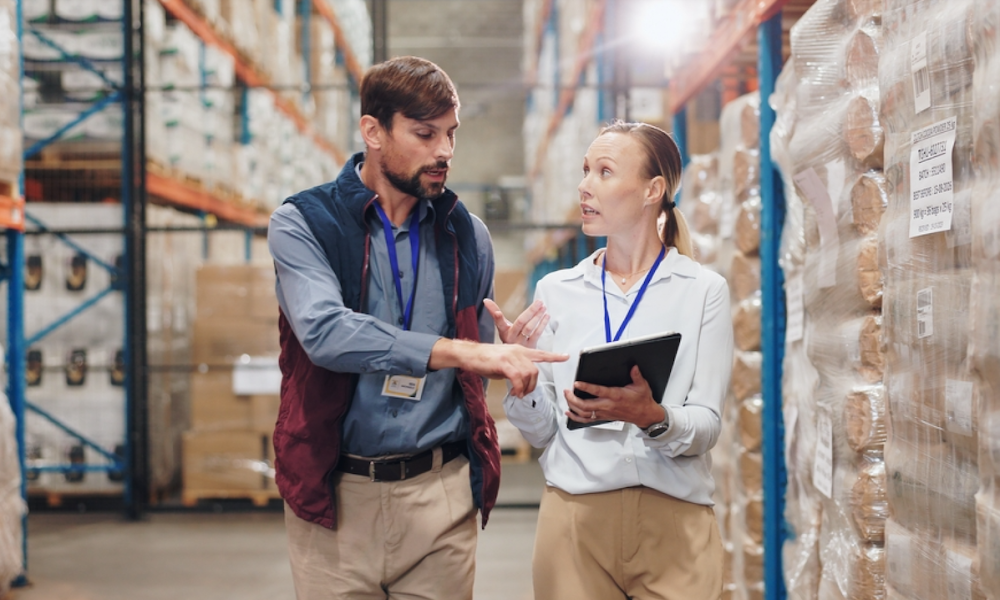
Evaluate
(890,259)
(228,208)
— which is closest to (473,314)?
(890,259)

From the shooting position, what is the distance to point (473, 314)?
202 cm

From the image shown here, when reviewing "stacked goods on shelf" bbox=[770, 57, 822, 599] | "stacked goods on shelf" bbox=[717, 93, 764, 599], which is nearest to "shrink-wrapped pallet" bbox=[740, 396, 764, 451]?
"stacked goods on shelf" bbox=[717, 93, 764, 599]

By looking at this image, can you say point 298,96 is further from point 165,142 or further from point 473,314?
point 473,314

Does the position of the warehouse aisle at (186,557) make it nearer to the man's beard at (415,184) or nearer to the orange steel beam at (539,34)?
the man's beard at (415,184)

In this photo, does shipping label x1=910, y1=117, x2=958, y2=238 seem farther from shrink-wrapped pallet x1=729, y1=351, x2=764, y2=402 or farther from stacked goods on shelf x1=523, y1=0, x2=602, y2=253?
stacked goods on shelf x1=523, y1=0, x2=602, y2=253

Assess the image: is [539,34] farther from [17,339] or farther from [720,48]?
[17,339]

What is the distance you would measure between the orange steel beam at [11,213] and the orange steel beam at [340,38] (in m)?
5.31

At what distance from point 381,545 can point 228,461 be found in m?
4.69

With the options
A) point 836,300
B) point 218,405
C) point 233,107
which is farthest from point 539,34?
point 836,300

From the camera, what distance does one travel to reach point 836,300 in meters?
2.38

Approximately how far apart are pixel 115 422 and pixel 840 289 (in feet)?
18.0

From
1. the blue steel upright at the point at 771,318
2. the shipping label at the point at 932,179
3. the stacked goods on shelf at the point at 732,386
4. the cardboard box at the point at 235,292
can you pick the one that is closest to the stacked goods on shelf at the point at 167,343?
the cardboard box at the point at 235,292

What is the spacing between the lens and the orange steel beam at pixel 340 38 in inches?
388

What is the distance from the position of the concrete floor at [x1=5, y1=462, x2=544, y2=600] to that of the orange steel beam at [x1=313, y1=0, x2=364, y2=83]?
5145 mm
